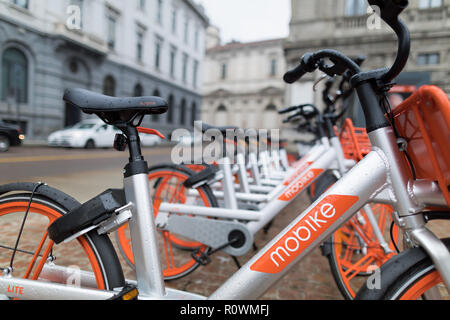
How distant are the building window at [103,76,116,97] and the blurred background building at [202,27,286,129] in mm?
19410

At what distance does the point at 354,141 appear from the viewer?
1.80m

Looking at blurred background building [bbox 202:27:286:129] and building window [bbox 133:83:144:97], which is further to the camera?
blurred background building [bbox 202:27:286:129]

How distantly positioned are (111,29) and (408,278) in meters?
18.9

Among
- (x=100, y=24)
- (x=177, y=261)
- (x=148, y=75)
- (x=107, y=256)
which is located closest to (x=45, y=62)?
(x=100, y=24)

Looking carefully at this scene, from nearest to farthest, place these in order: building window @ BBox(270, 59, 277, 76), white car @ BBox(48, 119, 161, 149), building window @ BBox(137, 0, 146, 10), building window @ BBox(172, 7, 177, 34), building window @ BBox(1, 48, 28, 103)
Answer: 1. building window @ BBox(1, 48, 28, 103)
2. white car @ BBox(48, 119, 161, 149)
3. building window @ BBox(137, 0, 146, 10)
4. building window @ BBox(172, 7, 177, 34)
5. building window @ BBox(270, 59, 277, 76)

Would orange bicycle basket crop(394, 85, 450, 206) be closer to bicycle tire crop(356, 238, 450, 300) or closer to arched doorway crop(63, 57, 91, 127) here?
bicycle tire crop(356, 238, 450, 300)

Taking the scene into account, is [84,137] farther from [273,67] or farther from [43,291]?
[273,67]

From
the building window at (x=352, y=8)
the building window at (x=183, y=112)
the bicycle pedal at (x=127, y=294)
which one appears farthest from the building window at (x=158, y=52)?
the bicycle pedal at (x=127, y=294)

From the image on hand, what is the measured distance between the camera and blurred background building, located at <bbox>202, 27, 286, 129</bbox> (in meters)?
38.1

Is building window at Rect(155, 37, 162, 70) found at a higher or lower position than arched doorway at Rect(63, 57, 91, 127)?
higher

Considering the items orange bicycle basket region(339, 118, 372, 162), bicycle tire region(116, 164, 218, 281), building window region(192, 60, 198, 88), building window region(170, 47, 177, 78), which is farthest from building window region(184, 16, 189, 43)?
orange bicycle basket region(339, 118, 372, 162)

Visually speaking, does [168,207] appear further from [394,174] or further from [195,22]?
[195,22]

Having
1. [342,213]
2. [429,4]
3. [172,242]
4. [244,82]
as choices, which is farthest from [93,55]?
[244,82]
